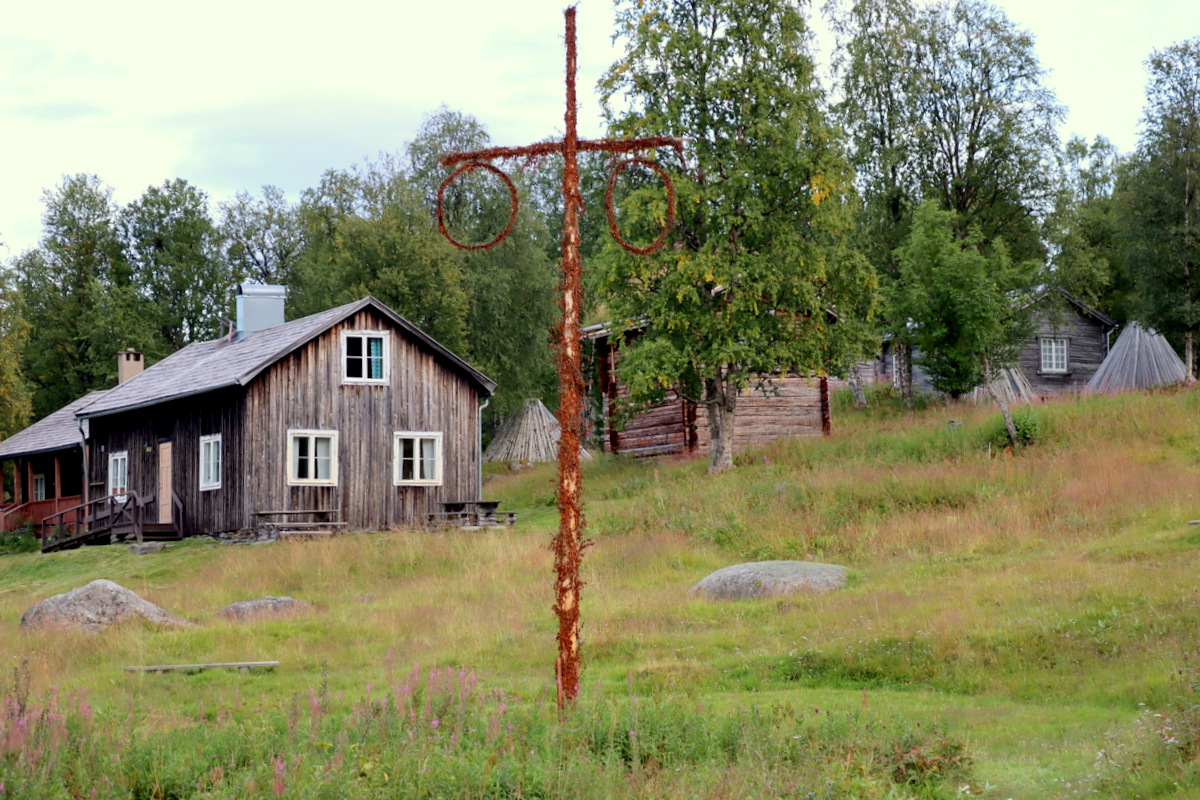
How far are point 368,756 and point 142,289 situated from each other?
60.4 m

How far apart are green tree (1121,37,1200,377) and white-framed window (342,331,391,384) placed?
26.5 m

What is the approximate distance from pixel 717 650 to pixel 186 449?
2307 centimetres

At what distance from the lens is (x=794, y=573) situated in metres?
18.4

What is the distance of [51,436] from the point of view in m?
45.8

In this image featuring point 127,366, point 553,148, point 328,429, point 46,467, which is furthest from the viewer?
point 46,467

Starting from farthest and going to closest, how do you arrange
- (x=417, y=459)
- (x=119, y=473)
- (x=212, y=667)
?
1. (x=119, y=473)
2. (x=417, y=459)
3. (x=212, y=667)

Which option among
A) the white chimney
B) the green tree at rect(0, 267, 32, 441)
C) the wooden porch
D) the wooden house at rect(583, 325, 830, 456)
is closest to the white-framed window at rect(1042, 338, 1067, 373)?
the wooden house at rect(583, 325, 830, 456)

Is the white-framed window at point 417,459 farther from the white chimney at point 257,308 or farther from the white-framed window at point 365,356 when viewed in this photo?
the white chimney at point 257,308

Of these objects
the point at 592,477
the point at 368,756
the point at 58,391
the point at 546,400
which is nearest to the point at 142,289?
the point at 58,391

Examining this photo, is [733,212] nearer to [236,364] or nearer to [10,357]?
[236,364]

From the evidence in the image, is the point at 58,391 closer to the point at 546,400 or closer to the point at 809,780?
the point at 546,400

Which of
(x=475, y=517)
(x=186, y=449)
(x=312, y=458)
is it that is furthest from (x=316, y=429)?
(x=475, y=517)

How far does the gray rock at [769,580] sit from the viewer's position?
1803 centimetres

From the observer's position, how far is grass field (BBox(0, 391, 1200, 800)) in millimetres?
8758
